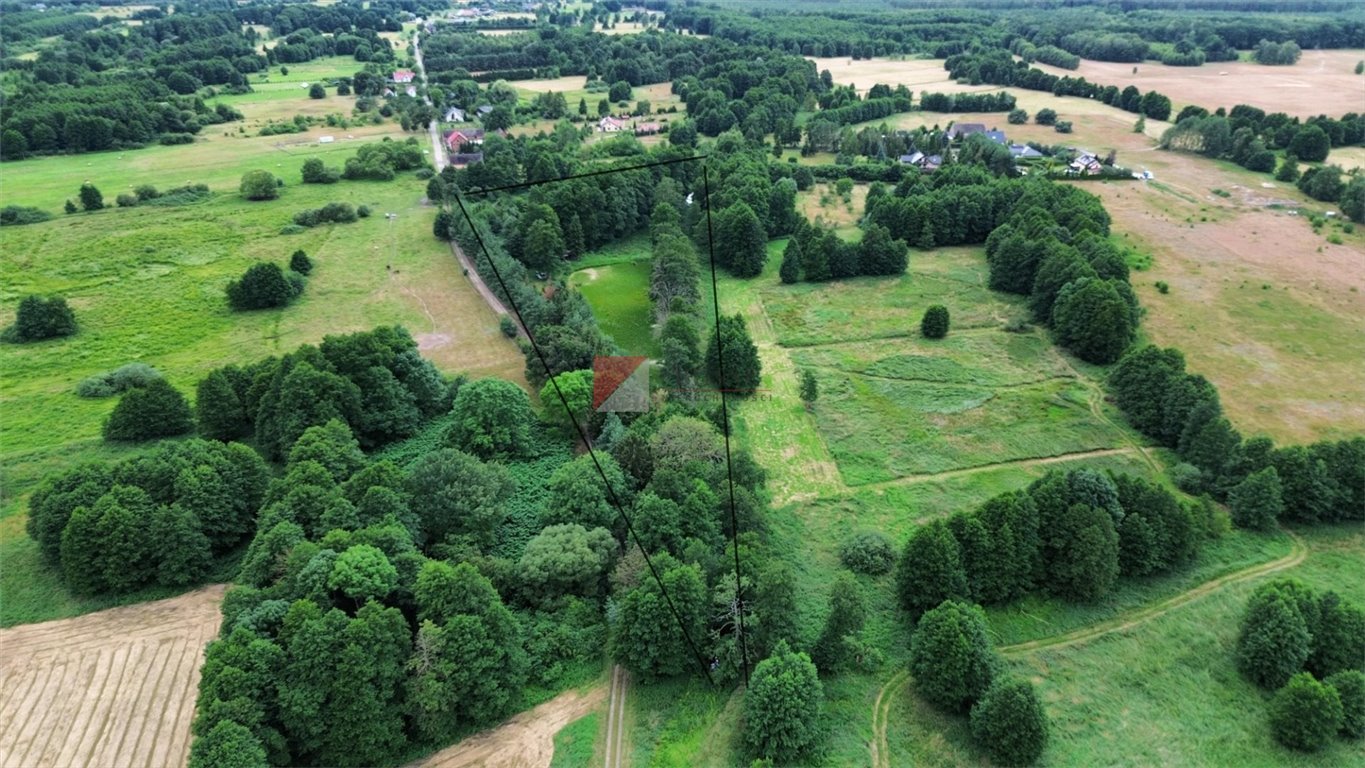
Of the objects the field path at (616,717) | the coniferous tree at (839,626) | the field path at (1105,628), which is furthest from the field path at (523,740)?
the field path at (1105,628)

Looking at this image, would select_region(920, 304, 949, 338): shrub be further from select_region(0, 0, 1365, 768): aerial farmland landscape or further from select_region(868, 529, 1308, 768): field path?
select_region(868, 529, 1308, 768): field path

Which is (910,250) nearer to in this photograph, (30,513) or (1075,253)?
(1075,253)

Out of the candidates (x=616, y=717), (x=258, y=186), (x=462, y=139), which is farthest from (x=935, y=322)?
(x=258, y=186)

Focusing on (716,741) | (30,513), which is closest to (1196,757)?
(716,741)

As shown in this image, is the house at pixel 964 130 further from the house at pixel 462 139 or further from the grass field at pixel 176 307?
the grass field at pixel 176 307

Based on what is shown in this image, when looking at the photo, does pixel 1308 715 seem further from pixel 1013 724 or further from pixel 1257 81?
pixel 1257 81

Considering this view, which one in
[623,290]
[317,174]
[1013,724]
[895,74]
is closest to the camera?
[1013,724]

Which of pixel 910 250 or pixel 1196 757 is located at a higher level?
pixel 910 250
